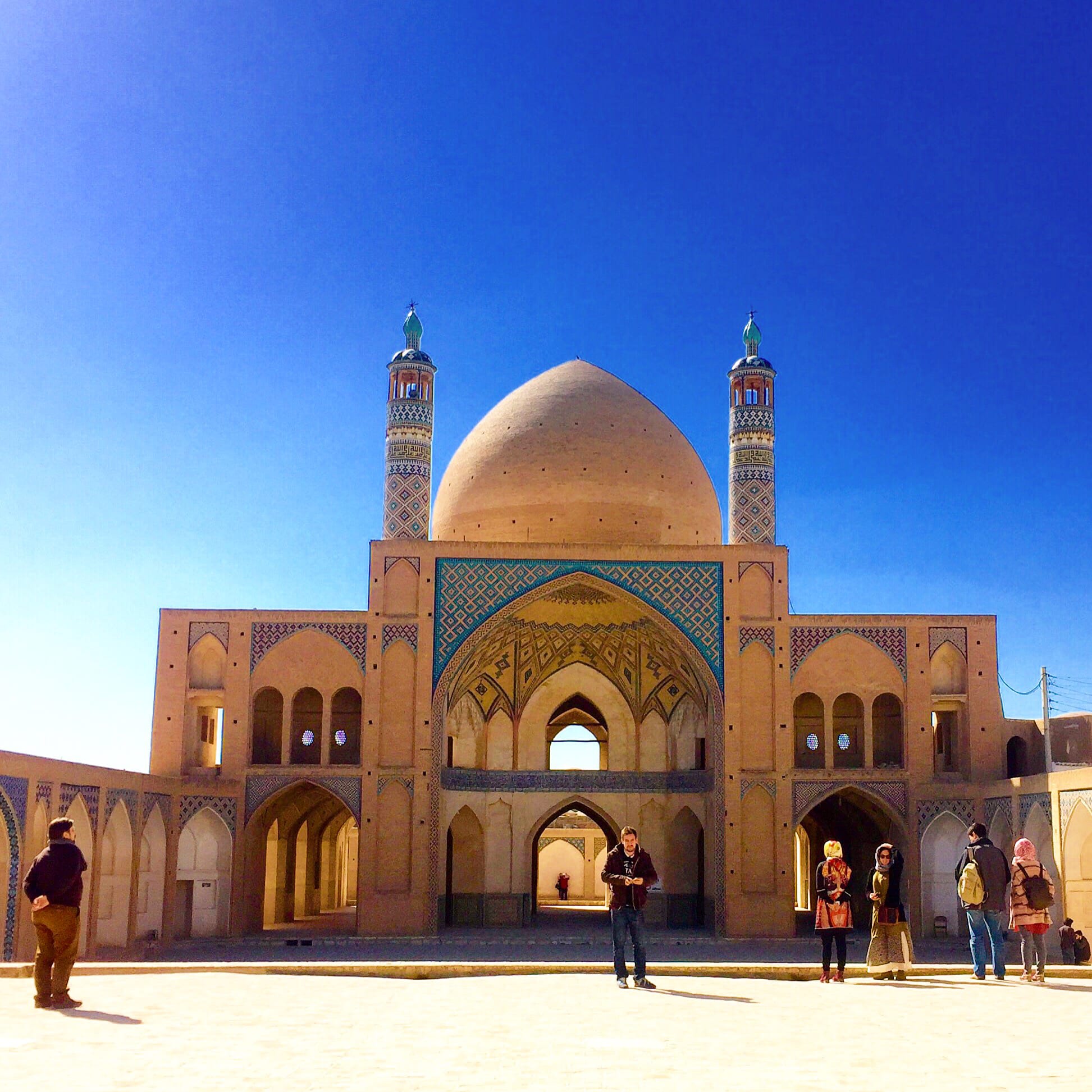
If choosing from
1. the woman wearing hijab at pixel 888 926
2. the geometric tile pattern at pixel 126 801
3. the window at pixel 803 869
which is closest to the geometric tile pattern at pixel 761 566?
the window at pixel 803 869

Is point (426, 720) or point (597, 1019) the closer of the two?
point (597, 1019)

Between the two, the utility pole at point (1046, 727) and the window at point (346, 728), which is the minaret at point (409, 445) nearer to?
the window at point (346, 728)

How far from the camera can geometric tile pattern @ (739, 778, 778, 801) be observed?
59.7 ft

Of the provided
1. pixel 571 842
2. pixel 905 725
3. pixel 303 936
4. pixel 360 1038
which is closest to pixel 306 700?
pixel 303 936

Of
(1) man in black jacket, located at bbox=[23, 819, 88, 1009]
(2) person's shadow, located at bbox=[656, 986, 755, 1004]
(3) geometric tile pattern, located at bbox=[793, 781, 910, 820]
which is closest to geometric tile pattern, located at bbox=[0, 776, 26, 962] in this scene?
(1) man in black jacket, located at bbox=[23, 819, 88, 1009]

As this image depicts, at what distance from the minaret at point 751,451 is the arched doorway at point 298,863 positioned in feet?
23.0

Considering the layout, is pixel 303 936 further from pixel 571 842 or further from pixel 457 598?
pixel 571 842

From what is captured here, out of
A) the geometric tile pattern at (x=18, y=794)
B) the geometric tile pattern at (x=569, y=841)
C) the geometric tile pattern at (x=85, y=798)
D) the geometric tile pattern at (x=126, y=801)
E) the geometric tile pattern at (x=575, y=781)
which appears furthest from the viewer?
the geometric tile pattern at (x=569, y=841)

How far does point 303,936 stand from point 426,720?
3135mm

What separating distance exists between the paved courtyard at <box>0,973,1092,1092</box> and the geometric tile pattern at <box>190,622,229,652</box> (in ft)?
34.6

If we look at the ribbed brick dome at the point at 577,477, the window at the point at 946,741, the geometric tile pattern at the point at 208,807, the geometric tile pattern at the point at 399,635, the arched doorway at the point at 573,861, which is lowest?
the arched doorway at the point at 573,861

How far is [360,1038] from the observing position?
5906 mm

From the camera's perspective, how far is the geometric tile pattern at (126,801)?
14922 millimetres

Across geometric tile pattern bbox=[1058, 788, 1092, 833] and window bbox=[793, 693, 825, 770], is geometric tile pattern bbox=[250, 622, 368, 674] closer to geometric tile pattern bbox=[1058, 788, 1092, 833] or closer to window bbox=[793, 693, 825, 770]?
window bbox=[793, 693, 825, 770]
